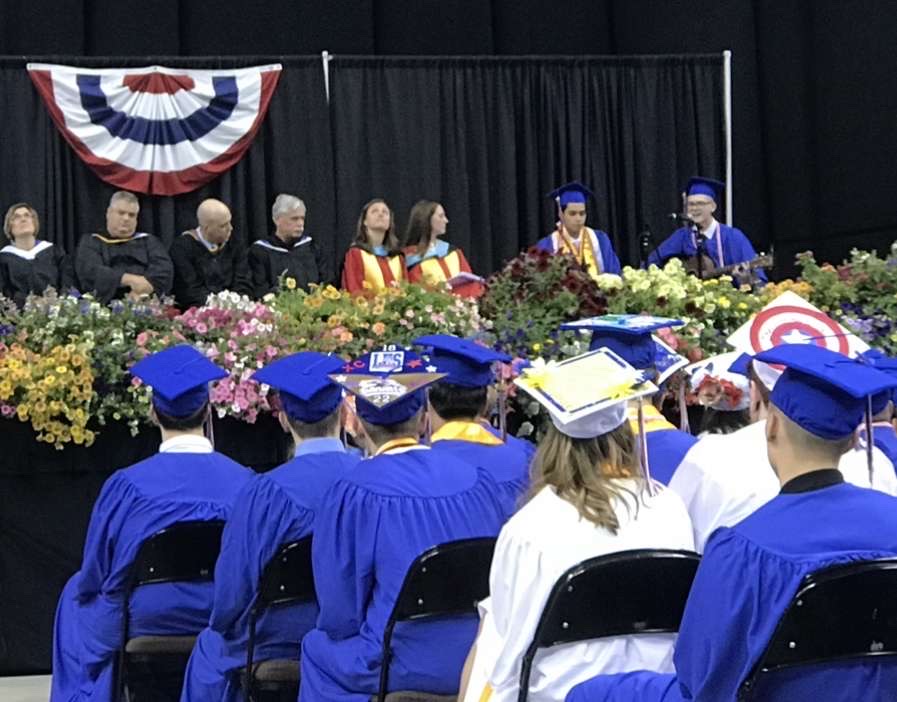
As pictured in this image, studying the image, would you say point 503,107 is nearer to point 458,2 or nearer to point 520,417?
point 458,2

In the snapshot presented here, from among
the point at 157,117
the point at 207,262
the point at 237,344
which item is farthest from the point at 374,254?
the point at 237,344

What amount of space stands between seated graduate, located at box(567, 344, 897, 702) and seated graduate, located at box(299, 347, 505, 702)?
40.0 inches

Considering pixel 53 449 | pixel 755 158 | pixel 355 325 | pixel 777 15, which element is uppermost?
pixel 777 15

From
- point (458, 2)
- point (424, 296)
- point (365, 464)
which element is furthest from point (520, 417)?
point (458, 2)

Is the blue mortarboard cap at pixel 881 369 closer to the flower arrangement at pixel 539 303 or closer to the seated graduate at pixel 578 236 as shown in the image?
the flower arrangement at pixel 539 303

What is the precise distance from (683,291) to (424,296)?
1117 mm

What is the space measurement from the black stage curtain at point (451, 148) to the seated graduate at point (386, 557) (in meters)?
6.93

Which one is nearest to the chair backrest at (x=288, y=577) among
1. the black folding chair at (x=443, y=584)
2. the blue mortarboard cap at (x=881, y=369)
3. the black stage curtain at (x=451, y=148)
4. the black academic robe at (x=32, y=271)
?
the black folding chair at (x=443, y=584)

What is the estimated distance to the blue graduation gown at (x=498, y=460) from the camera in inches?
137

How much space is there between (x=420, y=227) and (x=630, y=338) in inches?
194

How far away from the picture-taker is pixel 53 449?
18.4 ft

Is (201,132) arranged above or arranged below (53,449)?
above

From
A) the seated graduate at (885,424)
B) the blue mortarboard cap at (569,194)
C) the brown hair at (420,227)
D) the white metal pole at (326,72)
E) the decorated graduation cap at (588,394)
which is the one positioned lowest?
the seated graduate at (885,424)

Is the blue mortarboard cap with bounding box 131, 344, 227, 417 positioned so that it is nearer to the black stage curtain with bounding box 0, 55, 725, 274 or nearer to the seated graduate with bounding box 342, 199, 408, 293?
the seated graduate with bounding box 342, 199, 408, 293
